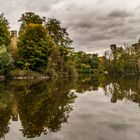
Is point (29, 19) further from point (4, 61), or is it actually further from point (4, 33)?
point (4, 61)

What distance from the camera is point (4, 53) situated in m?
50.4

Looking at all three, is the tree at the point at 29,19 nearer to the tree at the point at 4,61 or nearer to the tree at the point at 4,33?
the tree at the point at 4,33

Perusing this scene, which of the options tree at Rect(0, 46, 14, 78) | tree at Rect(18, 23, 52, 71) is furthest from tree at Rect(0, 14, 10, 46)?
tree at Rect(0, 46, 14, 78)

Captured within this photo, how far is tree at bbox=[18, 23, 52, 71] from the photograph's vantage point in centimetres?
5903

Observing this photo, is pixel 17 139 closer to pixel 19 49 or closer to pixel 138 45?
pixel 19 49

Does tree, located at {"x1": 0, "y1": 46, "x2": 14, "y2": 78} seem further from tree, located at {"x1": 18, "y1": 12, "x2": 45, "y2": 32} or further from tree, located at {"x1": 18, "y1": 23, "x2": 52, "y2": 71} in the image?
tree, located at {"x1": 18, "y1": 12, "x2": 45, "y2": 32}

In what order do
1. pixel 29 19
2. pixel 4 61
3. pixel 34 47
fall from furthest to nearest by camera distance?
pixel 29 19 < pixel 34 47 < pixel 4 61

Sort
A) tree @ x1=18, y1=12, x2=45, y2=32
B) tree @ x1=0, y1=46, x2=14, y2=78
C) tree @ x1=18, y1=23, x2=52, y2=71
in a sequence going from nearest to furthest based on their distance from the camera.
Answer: tree @ x1=0, y1=46, x2=14, y2=78
tree @ x1=18, y1=23, x2=52, y2=71
tree @ x1=18, y1=12, x2=45, y2=32

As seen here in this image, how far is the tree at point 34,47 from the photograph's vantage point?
194 ft

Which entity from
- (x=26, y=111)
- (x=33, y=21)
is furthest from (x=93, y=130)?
(x=33, y=21)

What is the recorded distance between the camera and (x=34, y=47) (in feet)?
194

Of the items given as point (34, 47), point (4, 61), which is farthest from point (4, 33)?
point (4, 61)

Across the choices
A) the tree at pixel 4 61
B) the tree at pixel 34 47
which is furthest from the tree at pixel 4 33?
the tree at pixel 4 61

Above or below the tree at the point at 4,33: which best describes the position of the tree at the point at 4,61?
below
